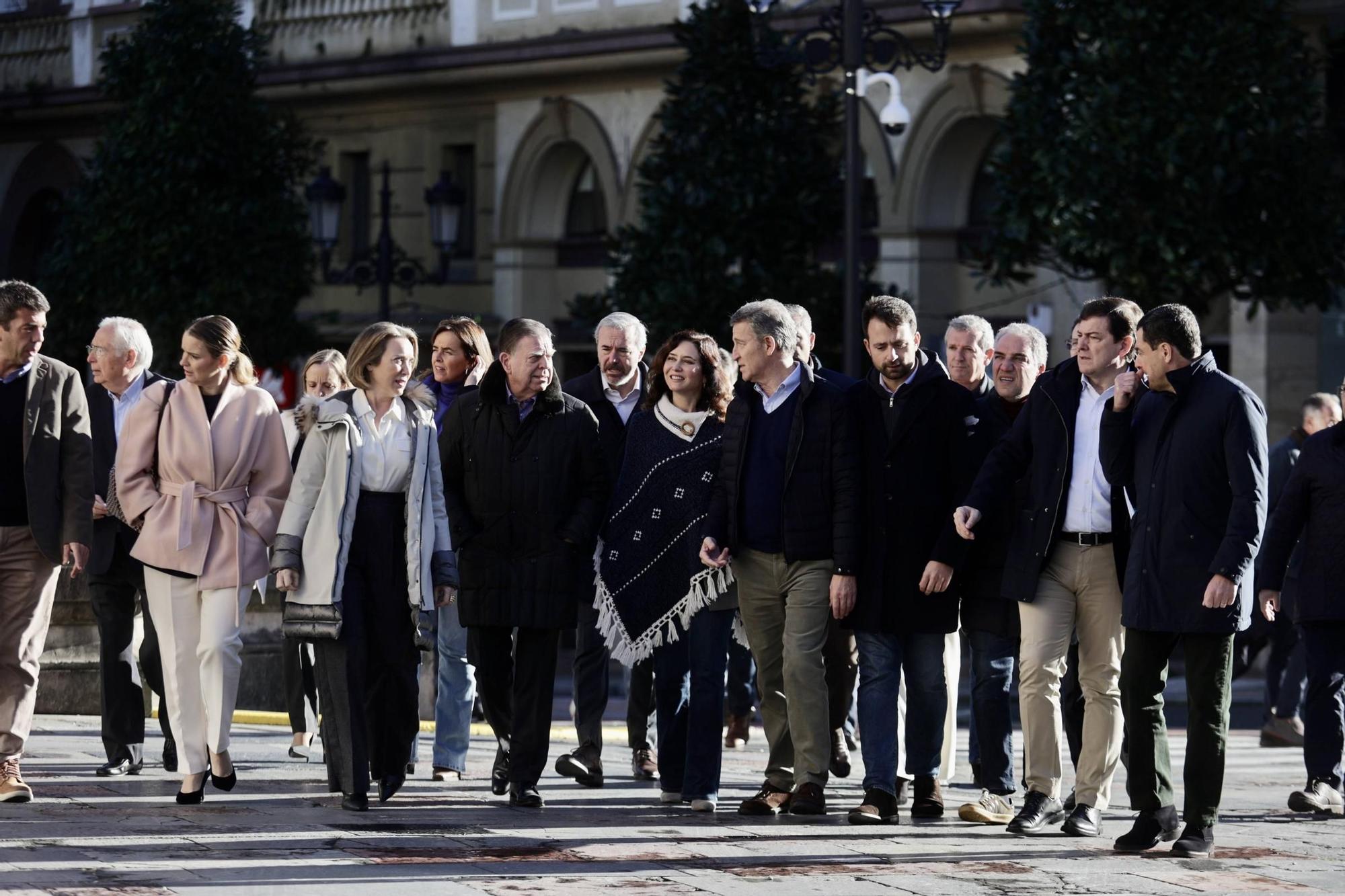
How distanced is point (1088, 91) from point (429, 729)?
34.3 feet

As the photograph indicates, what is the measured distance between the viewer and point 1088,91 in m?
22.7

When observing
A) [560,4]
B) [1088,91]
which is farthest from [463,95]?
[1088,91]

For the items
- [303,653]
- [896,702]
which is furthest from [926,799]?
[303,653]

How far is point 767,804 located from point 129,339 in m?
3.74

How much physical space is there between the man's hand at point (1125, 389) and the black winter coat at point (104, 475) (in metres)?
4.68

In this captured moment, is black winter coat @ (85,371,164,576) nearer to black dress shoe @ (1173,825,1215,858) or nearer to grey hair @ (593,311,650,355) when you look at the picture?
grey hair @ (593,311,650,355)

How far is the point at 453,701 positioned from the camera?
12344 mm

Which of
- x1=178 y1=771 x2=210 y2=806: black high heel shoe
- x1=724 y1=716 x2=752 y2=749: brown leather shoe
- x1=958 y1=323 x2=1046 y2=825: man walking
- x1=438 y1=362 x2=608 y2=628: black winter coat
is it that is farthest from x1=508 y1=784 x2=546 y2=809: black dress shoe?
x1=724 y1=716 x2=752 y2=749: brown leather shoe

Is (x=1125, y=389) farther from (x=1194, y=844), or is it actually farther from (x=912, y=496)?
(x=1194, y=844)

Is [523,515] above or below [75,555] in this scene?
above

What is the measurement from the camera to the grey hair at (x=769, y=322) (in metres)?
11.0

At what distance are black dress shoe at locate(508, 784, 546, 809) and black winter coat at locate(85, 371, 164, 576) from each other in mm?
2452

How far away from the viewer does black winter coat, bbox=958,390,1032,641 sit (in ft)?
36.7

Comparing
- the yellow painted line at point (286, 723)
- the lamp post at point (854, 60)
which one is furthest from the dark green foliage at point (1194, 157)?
the yellow painted line at point (286, 723)
